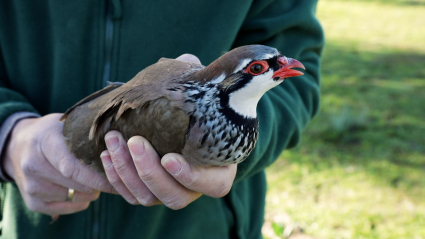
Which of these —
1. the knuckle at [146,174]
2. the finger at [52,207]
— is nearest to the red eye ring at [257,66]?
the knuckle at [146,174]

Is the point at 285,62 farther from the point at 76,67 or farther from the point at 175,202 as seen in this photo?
the point at 76,67

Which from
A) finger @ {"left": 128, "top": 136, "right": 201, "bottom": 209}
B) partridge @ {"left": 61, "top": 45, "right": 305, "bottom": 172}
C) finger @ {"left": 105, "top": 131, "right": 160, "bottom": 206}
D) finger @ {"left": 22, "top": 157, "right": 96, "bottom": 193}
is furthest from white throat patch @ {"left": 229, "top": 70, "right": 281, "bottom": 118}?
finger @ {"left": 22, "top": 157, "right": 96, "bottom": 193}

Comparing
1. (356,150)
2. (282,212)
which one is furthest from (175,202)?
(356,150)

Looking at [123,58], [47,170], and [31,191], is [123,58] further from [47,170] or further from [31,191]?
[31,191]

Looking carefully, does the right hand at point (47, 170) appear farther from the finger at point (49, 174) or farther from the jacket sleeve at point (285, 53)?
the jacket sleeve at point (285, 53)

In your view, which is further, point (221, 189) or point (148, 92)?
point (221, 189)

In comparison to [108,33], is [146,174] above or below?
below

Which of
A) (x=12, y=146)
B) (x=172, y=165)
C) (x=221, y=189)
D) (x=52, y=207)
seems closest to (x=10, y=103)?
(x=12, y=146)

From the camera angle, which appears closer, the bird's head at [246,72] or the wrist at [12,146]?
the bird's head at [246,72]
